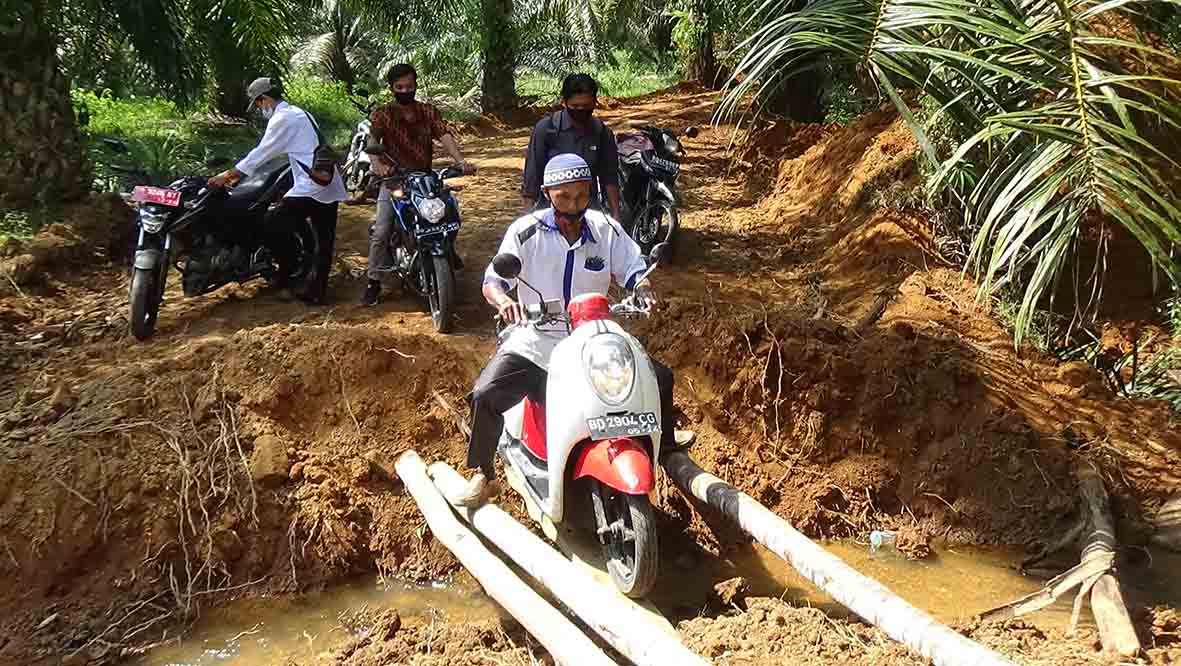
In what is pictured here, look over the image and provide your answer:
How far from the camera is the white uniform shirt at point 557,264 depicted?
4.17m

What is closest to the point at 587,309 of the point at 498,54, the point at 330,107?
the point at 498,54

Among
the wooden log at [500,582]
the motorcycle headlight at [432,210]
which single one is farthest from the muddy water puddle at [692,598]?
the motorcycle headlight at [432,210]

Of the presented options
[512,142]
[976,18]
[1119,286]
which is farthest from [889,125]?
[512,142]

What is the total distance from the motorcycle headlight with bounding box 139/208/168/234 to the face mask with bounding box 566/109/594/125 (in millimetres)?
2814

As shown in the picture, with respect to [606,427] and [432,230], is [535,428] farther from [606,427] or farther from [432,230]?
[432,230]

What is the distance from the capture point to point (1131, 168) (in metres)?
3.69

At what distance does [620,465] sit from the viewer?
3.56 metres

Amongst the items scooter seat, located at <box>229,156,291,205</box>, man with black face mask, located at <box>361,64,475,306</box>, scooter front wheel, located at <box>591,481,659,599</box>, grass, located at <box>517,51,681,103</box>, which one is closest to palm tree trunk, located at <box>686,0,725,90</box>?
grass, located at <box>517,51,681,103</box>

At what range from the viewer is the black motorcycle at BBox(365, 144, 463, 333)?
6164 millimetres

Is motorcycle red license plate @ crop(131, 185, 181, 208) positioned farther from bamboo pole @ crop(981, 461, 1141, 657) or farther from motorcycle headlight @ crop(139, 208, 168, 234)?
bamboo pole @ crop(981, 461, 1141, 657)

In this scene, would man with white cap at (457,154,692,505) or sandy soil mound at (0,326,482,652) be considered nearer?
man with white cap at (457,154,692,505)

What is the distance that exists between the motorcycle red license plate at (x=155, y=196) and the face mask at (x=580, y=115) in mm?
2694

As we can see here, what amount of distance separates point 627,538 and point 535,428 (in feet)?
2.45

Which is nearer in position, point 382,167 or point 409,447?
point 409,447
